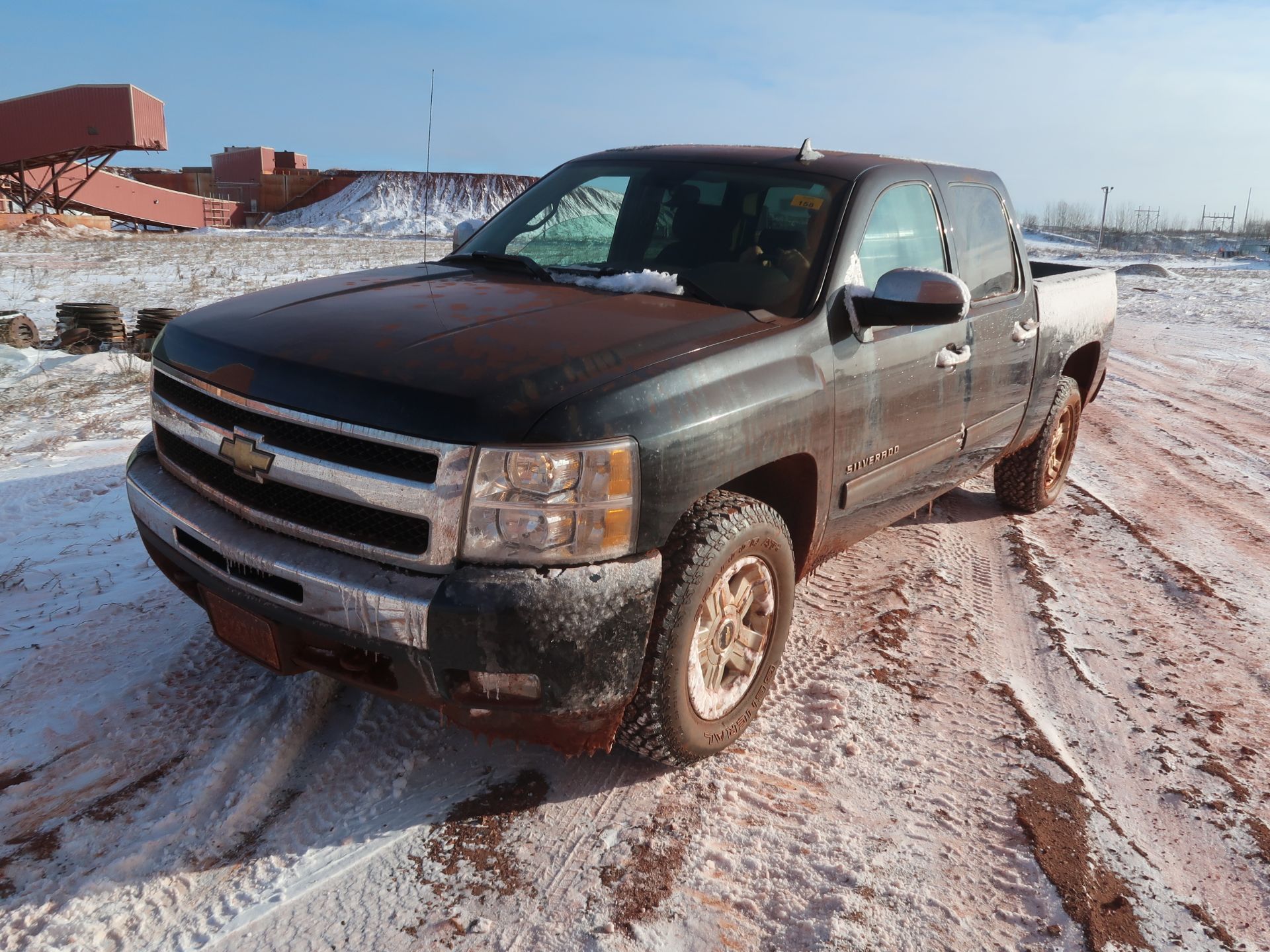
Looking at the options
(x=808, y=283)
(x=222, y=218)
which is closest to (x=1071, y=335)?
(x=808, y=283)

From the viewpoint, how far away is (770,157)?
367 centimetres

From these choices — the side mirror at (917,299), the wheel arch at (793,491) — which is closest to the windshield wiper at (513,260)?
the wheel arch at (793,491)

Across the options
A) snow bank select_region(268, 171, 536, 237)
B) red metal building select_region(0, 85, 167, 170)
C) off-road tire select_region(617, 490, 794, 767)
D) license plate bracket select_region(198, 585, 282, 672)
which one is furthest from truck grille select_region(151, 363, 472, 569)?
snow bank select_region(268, 171, 536, 237)

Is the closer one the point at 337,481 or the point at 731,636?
the point at 337,481

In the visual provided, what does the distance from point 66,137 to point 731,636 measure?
37290 millimetres

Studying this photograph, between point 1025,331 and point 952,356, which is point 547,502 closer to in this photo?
point 952,356

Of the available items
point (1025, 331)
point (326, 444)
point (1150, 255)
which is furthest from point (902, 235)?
point (1150, 255)

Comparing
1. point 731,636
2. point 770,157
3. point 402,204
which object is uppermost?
point 402,204

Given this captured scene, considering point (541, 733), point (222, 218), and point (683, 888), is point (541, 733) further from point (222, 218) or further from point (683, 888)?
point (222, 218)

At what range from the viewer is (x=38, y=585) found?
366 centimetres

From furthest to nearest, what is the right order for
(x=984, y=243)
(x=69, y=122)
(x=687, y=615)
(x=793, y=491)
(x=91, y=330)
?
(x=69, y=122), (x=91, y=330), (x=984, y=243), (x=793, y=491), (x=687, y=615)

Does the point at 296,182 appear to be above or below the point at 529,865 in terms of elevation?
above

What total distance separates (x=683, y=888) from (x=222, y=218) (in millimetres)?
50562

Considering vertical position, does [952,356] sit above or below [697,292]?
below
